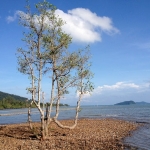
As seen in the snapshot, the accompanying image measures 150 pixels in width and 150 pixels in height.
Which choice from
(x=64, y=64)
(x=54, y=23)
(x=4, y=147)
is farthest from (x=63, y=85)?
(x=4, y=147)

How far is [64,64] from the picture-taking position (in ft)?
72.9

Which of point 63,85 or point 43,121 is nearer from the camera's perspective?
point 43,121

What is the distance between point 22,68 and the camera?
69.9ft

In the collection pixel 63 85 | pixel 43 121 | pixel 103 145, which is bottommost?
pixel 103 145

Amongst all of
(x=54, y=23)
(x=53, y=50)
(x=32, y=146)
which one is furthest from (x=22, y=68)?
(x=32, y=146)

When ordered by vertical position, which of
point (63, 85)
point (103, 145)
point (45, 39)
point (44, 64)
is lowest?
point (103, 145)

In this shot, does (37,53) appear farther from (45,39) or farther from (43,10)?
(43,10)

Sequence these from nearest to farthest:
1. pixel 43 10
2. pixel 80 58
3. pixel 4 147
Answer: pixel 4 147 → pixel 43 10 → pixel 80 58

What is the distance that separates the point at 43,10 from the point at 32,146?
37.9 ft

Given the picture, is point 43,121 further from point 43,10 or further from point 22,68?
point 43,10

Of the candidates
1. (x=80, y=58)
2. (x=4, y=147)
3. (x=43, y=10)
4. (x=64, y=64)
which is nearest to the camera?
(x=4, y=147)

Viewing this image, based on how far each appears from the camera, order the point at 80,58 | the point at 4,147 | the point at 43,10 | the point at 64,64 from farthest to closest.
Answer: the point at 80,58 < the point at 64,64 < the point at 43,10 < the point at 4,147

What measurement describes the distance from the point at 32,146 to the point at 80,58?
10506mm

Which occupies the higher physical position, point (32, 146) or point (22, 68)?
point (22, 68)
